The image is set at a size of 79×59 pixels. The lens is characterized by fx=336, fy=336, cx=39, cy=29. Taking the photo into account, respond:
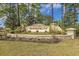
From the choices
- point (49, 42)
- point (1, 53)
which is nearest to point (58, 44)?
point (49, 42)

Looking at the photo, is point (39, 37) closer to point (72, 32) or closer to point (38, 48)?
point (38, 48)

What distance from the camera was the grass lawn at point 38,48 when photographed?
3258mm

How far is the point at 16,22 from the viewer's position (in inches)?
130

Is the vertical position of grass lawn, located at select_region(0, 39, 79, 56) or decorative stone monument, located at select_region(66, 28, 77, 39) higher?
decorative stone monument, located at select_region(66, 28, 77, 39)

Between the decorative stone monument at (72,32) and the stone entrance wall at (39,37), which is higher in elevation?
the decorative stone monument at (72,32)

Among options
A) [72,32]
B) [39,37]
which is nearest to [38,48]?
[39,37]

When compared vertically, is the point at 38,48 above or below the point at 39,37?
below

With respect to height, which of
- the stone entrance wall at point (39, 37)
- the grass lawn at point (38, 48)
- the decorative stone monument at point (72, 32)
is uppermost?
the decorative stone monument at point (72, 32)

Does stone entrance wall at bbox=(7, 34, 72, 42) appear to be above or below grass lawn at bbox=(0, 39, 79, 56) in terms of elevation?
above

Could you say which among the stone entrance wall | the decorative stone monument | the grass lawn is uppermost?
the decorative stone monument

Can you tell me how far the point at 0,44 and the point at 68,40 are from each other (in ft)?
2.19

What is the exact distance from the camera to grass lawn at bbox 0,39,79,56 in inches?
128

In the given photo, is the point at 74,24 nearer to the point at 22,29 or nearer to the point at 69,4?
the point at 69,4

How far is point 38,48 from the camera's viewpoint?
129 inches
